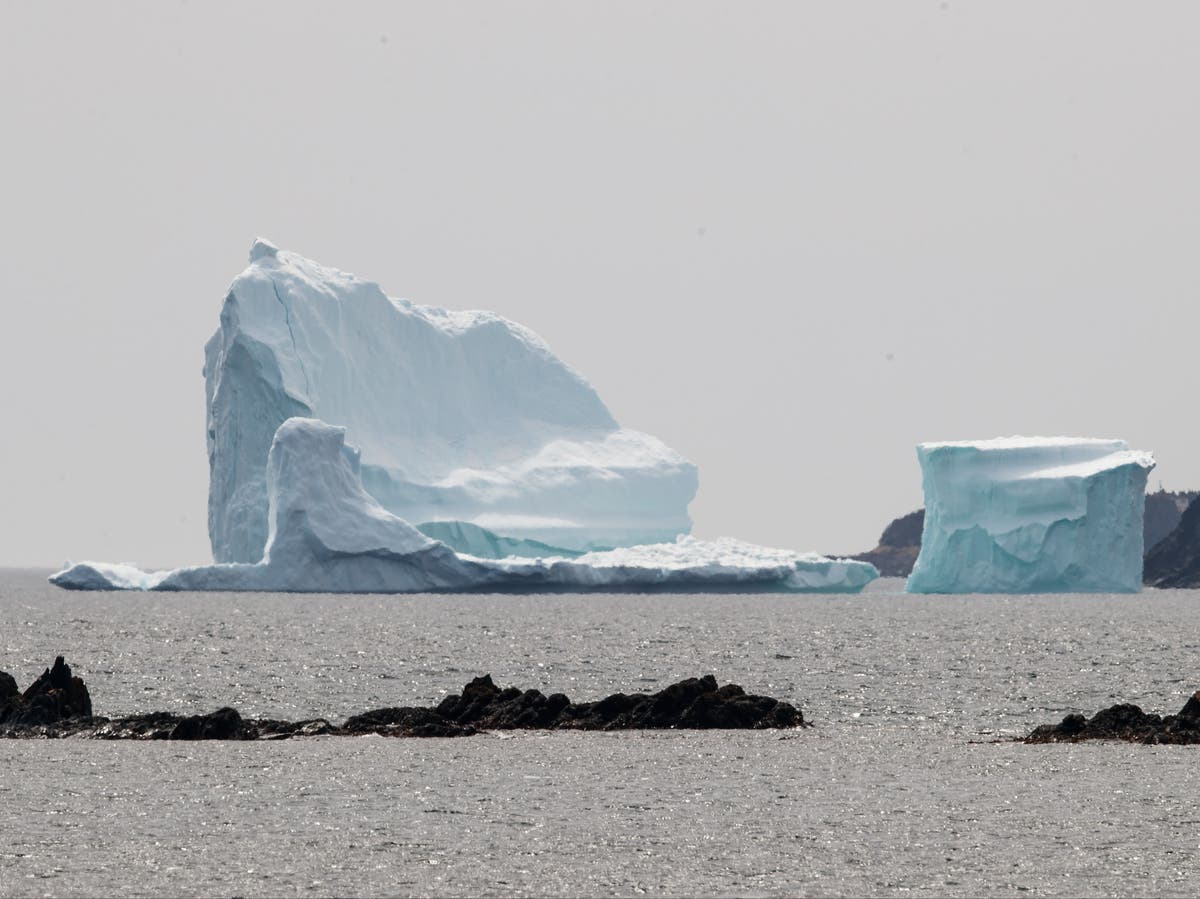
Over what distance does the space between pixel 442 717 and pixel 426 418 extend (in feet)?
121

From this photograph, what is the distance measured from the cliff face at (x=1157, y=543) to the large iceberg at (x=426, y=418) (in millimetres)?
19762

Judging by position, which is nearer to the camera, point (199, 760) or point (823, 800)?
point (823, 800)

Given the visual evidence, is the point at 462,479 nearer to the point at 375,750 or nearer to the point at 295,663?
the point at 295,663

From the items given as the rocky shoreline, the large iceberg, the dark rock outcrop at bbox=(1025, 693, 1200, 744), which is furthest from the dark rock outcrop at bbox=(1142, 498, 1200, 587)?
the rocky shoreline

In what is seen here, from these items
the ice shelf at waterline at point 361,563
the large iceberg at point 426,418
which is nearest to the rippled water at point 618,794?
the ice shelf at waterline at point 361,563

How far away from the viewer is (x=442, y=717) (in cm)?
1706

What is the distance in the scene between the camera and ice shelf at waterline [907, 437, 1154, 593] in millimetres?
45125

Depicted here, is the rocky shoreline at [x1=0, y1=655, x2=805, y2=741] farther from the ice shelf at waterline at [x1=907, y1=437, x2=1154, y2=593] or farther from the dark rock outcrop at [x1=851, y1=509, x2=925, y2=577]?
the dark rock outcrop at [x1=851, y1=509, x2=925, y2=577]

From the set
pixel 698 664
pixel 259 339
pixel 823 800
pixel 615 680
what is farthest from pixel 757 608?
pixel 823 800

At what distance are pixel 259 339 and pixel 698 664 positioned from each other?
22.1 meters

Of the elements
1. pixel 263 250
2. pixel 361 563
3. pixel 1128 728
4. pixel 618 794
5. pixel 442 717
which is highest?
pixel 263 250

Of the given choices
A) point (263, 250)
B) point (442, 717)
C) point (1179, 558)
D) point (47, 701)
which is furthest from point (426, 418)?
point (1179, 558)

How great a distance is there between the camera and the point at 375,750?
591 inches

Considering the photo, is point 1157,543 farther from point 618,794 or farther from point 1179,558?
point 618,794
